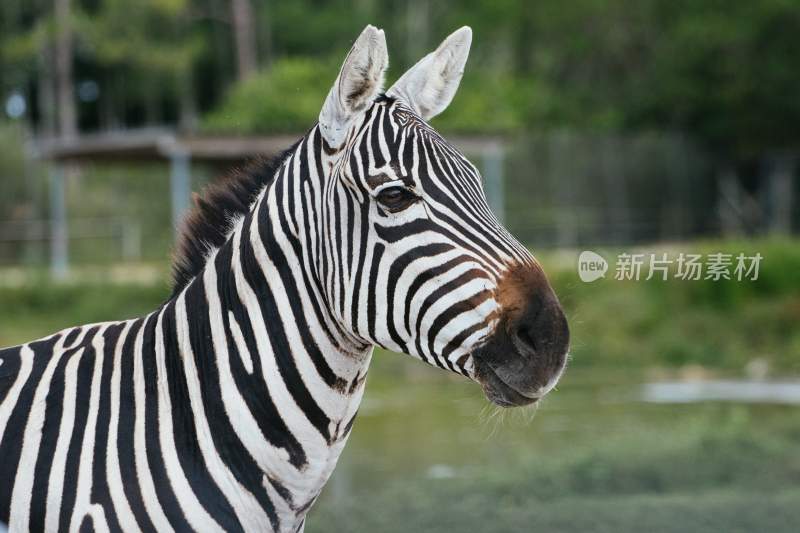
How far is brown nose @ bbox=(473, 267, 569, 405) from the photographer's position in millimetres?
2236

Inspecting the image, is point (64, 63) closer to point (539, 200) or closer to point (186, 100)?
point (186, 100)

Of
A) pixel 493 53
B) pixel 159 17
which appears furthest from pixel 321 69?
pixel 493 53

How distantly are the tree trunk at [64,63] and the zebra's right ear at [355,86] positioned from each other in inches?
1229

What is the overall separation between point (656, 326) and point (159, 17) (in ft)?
81.6

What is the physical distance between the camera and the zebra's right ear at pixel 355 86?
237 centimetres

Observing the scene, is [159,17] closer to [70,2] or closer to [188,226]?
[70,2]

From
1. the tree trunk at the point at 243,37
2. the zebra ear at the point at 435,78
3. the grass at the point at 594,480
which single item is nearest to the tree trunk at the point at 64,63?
the tree trunk at the point at 243,37

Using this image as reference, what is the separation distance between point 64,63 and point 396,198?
109 feet

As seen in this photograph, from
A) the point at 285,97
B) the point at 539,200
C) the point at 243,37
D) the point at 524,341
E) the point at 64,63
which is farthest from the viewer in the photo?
the point at 243,37

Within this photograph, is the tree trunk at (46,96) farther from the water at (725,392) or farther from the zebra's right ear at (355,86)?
the zebra's right ear at (355,86)

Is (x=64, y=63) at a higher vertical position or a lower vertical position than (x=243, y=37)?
lower

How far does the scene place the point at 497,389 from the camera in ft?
7.48

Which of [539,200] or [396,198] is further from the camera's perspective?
[539,200]

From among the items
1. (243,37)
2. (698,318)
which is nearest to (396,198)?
(698,318)
